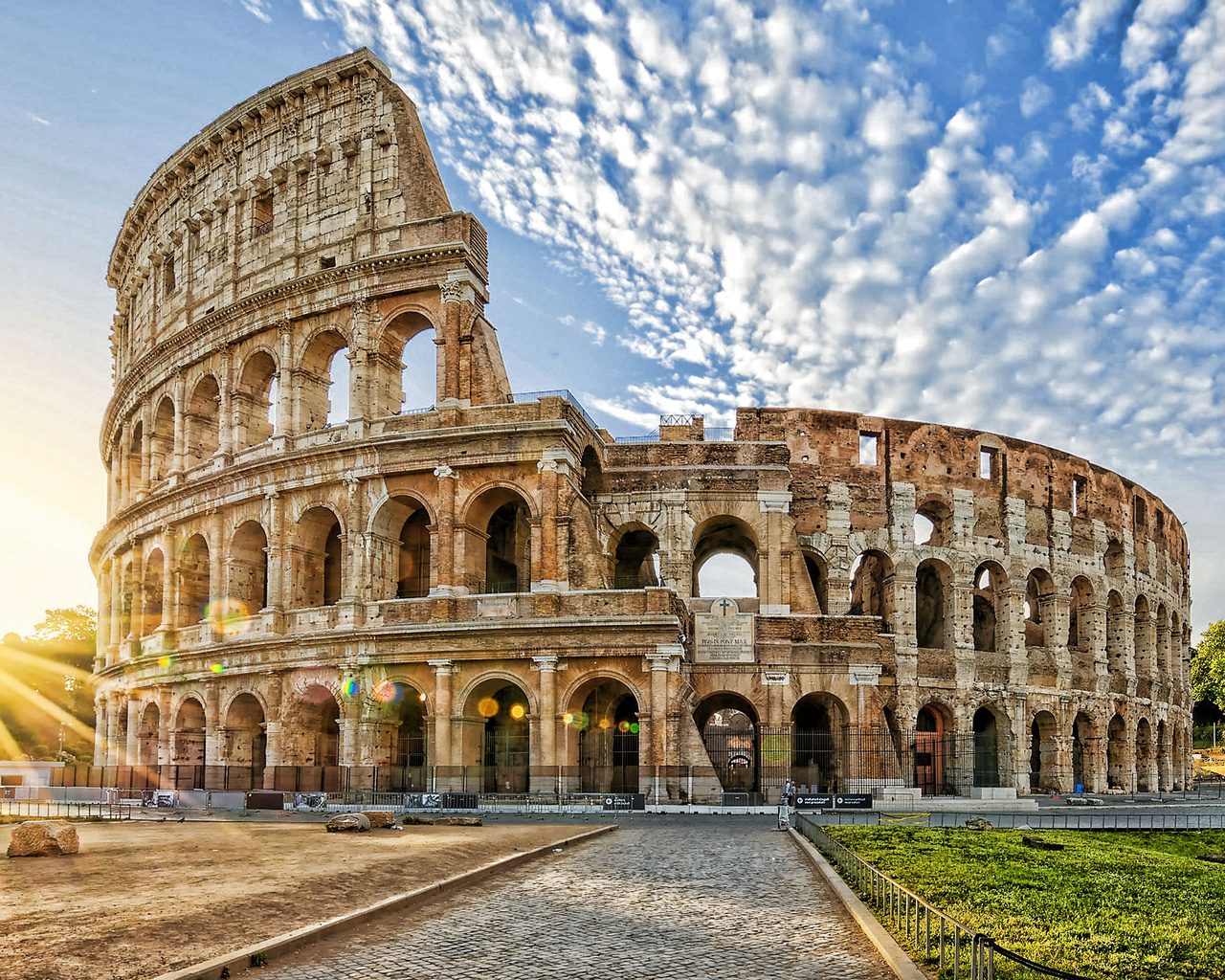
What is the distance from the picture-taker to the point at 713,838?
18.1 metres

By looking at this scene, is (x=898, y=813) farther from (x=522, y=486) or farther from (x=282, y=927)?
(x=282, y=927)

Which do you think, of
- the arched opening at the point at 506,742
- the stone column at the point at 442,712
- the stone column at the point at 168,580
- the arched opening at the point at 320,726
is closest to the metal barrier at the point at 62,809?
the arched opening at the point at 320,726

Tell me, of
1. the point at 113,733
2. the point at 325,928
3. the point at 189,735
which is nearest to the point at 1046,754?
the point at 189,735

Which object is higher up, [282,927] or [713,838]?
[282,927]

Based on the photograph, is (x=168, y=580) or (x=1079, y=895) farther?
(x=168, y=580)

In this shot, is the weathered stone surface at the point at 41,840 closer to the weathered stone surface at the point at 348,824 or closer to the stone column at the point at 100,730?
the weathered stone surface at the point at 348,824

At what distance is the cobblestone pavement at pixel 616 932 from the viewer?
7914 mm

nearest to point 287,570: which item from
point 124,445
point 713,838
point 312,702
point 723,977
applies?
point 312,702

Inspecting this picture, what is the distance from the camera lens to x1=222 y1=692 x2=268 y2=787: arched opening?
101 feet

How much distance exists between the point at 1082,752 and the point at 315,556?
2828 cm

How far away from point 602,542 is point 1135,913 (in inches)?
910

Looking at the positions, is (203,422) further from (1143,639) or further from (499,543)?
(1143,639)

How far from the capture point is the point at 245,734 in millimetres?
31203

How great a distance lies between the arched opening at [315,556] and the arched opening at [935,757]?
19182 mm
